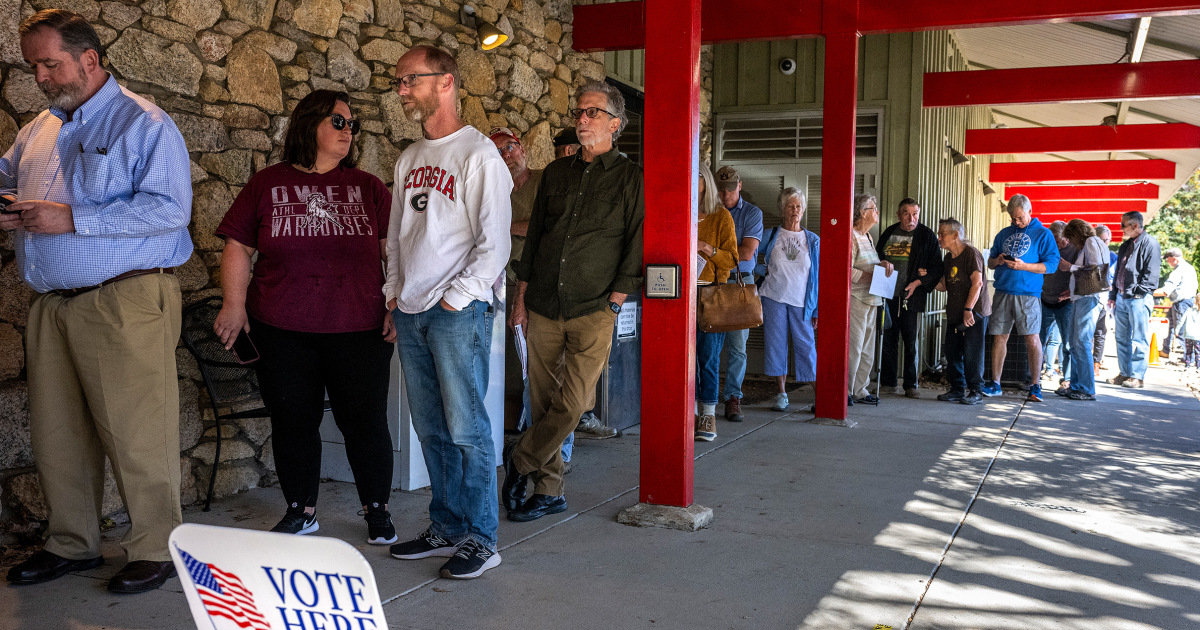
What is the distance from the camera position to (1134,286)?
29.3 ft

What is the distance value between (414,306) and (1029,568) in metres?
2.36

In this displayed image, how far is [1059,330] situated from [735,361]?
4.67 meters

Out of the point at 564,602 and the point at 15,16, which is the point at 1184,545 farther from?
the point at 15,16

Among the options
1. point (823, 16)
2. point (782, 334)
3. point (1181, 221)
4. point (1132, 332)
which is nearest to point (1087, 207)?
point (1132, 332)

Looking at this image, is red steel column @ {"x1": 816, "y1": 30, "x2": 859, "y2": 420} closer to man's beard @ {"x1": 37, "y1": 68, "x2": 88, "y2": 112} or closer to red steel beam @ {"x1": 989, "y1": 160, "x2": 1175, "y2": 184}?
man's beard @ {"x1": 37, "y1": 68, "x2": 88, "y2": 112}

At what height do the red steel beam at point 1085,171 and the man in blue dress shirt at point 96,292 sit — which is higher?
the red steel beam at point 1085,171

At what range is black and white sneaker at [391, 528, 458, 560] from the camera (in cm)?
326

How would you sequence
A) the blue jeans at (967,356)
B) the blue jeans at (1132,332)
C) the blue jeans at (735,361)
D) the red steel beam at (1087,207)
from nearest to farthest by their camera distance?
1. the blue jeans at (735,361)
2. the blue jeans at (967,356)
3. the blue jeans at (1132,332)
4. the red steel beam at (1087,207)

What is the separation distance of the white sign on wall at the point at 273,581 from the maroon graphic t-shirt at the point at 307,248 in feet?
7.23

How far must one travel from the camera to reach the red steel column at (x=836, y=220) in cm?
634

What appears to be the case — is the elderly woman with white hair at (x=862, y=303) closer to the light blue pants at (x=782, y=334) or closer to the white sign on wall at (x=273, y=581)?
the light blue pants at (x=782, y=334)

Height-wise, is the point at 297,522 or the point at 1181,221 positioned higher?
the point at 1181,221

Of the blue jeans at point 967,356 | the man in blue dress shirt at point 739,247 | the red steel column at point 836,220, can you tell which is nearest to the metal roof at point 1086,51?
the blue jeans at point 967,356

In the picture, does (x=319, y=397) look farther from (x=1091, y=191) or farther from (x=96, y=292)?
(x=1091, y=191)
